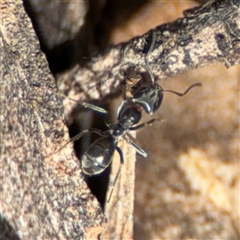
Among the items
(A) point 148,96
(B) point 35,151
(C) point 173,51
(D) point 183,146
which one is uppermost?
(C) point 173,51

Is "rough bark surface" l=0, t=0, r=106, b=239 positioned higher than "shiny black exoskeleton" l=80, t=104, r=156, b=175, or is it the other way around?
"rough bark surface" l=0, t=0, r=106, b=239

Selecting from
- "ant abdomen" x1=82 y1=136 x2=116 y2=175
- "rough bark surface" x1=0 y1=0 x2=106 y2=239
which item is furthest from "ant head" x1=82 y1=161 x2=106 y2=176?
→ "rough bark surface" x1=0 y1=0 x2=106 y2=239

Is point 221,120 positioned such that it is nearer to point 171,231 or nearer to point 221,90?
point 221,90

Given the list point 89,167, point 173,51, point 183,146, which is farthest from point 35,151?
point 183,146

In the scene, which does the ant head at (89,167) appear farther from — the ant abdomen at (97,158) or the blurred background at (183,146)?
the blurred background at (183,146)

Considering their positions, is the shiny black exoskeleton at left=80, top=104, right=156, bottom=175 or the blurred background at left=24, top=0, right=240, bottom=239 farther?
the blurred background at left=24, top=0, right=240, bottom=239

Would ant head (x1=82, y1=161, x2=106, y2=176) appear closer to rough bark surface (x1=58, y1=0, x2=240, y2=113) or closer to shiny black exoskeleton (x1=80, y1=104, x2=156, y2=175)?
shiny black exoskeleton (x1=80, y1=104, x2=156, y2=175)

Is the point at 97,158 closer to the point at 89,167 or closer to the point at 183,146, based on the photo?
the point at 89,167
